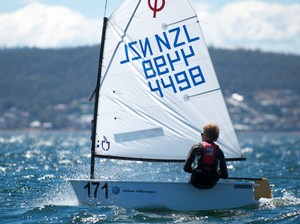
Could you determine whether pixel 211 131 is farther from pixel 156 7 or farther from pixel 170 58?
pixel 156 7

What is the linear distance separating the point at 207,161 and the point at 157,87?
6.59 feet

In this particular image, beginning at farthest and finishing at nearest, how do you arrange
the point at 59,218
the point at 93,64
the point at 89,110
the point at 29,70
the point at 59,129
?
the point at 93,64, the point at 29,70, the point at 89,110, the point at 59,129, the point at 59,218

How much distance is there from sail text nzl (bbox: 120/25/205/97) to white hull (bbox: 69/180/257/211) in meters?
1.98

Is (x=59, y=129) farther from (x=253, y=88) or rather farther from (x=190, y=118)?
(x=190, y=118)

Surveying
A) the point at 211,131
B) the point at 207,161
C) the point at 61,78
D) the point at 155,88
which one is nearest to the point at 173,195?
the point at 207,161

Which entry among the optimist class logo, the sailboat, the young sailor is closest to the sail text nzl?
the sailboat

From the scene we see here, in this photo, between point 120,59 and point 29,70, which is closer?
point 120,59

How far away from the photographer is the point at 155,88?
529 inches

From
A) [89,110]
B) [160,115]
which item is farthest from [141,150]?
[89,110]

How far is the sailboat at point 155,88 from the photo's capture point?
43.7 ft

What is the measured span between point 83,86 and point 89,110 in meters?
14.5

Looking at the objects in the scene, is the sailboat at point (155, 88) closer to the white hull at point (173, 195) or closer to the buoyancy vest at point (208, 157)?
the white hull at point (173, 195)

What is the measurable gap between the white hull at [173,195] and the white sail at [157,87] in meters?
0.88

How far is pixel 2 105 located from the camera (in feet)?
486
